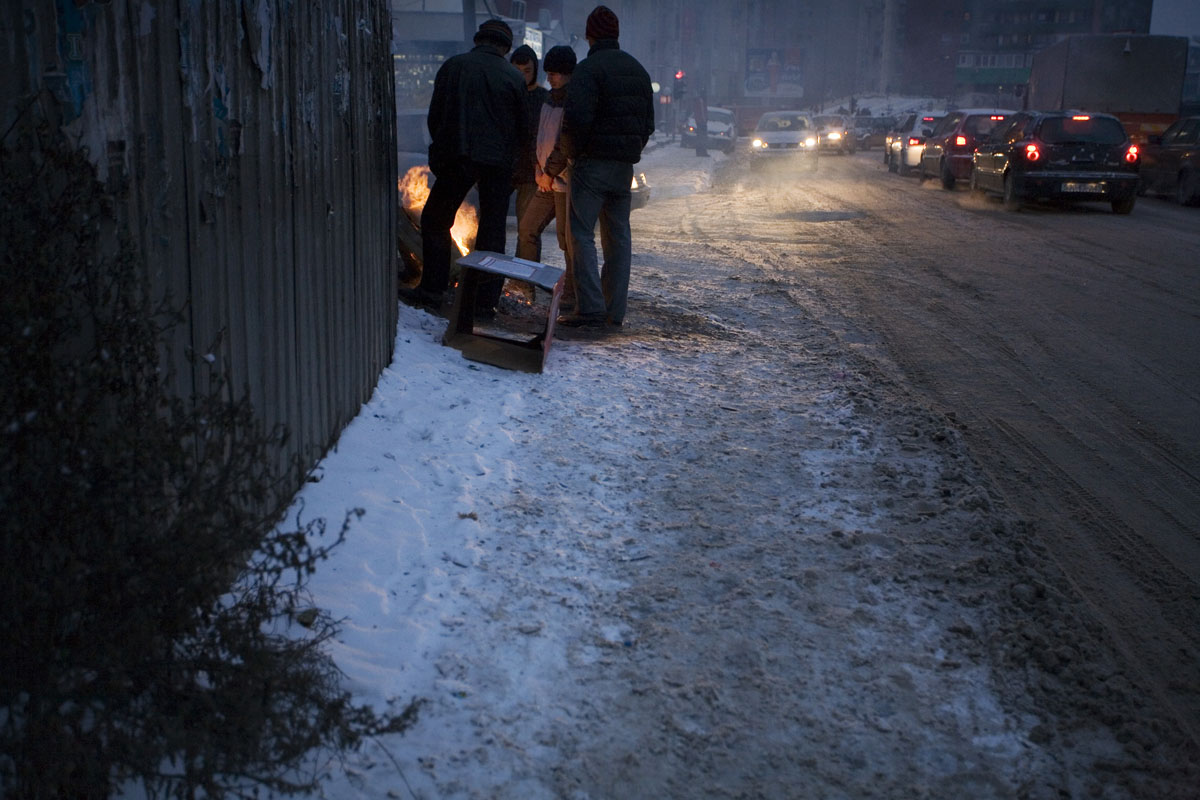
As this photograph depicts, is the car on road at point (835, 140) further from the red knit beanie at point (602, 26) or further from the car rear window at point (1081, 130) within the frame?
the red knit beanie at point (602, 26)

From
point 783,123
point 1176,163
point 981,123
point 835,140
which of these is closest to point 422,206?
point 1176,163

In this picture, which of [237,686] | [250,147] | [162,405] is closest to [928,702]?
[237,686]

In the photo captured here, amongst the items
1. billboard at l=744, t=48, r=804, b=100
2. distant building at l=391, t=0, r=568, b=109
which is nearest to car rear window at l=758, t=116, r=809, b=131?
distant building at l=391, t=0, r=568, b=109

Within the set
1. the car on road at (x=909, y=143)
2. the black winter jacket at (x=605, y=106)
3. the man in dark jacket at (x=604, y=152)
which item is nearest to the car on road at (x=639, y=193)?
the man in dark jacket at (x=604, y=152)

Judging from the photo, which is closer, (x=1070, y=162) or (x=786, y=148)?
(x=1070, y=162)

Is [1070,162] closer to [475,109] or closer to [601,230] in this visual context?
[601,230]

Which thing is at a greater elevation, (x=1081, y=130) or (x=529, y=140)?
(x=1081, y=130)

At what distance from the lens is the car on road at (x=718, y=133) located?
1848 inches

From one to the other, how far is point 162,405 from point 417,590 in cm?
153

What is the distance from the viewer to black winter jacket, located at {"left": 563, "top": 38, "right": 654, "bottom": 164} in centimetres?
724

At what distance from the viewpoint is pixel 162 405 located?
236 cm

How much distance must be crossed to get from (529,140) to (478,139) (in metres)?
0.61

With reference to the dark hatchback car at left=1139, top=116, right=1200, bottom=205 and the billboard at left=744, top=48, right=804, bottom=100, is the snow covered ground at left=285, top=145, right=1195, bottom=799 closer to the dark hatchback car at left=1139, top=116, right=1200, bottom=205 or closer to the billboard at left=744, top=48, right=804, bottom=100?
the dark hatchback car at left=1139, top=116, right=1200, bottom=205

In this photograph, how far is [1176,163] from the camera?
20.7 metres
